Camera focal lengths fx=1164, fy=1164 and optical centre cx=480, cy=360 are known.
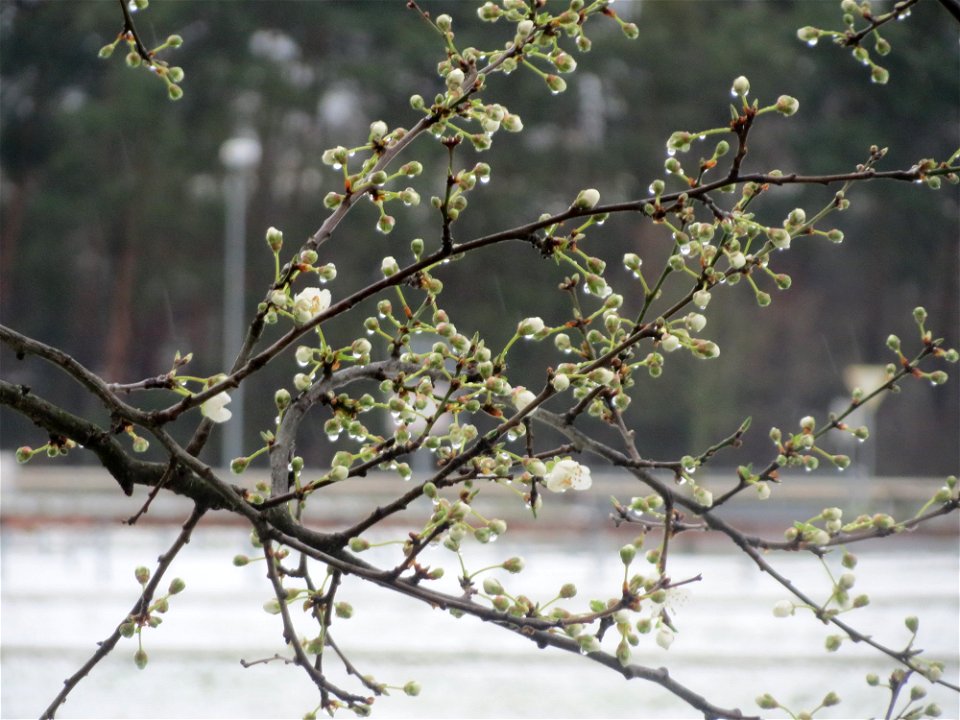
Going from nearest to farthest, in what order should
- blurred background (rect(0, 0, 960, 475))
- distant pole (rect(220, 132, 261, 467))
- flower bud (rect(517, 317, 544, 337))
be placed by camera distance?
1. flower bud (rect(517, 317, 544, 337))
2. distant pole (rect(220, 132, 261, 467))
3. blurred background (rect(0, 0, 960, 475))

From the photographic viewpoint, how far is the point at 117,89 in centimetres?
1353

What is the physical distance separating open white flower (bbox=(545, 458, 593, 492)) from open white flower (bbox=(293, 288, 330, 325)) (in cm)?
24

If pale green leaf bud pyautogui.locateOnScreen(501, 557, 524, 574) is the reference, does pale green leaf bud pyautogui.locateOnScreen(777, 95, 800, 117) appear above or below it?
above

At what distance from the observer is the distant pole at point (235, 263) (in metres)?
9.84

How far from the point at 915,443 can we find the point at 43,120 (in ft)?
36.8

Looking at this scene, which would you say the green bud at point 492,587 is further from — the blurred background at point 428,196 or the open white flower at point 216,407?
the blurred background at point 428,196

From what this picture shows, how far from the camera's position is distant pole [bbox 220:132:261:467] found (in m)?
9.84

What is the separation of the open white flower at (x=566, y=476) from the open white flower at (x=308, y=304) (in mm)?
243

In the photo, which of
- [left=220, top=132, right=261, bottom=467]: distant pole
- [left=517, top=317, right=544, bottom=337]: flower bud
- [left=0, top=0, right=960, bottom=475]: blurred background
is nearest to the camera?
[left=517, top=317, right=544, bottom=337]: flower bud

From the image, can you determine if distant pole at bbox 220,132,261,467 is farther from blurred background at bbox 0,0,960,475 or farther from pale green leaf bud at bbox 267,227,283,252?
pale green leaf bud at bbox 267,227,283,252

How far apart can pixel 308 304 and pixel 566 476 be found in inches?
10.5

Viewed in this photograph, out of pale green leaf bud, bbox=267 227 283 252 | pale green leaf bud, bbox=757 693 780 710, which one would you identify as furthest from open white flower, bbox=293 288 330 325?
pale green leaf bud, bbox=757 693 780 710

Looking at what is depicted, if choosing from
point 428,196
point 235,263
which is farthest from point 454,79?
point 428,196

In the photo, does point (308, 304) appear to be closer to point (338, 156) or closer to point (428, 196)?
point (338, 156)
